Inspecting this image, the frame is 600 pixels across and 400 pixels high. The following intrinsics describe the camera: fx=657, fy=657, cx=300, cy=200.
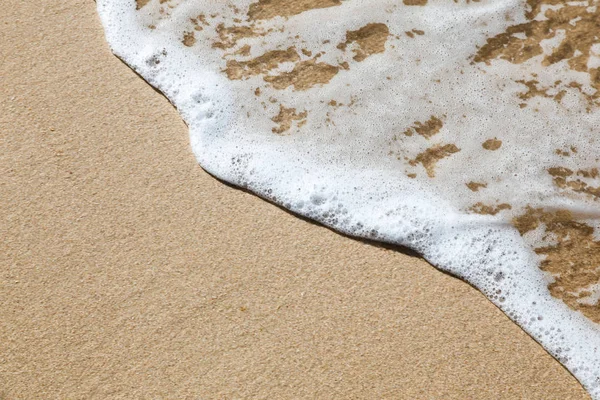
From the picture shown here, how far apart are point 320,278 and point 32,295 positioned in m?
0.88

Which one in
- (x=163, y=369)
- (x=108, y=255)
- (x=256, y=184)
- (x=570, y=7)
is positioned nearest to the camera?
(x=163, y=369)

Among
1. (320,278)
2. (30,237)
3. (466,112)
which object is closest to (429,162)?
(466,112)

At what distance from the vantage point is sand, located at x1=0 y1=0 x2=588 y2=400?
1.91 m

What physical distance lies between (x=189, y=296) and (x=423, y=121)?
1.04 meters

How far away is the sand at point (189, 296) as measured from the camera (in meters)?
1.91

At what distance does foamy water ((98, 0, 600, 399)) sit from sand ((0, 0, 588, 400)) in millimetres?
103

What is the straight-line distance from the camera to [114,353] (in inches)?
76.2

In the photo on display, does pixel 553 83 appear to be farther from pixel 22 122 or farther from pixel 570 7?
pixel 22 122

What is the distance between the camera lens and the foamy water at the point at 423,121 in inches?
83.0

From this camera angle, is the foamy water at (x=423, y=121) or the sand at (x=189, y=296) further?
the foamy water at (x=423, y=121)

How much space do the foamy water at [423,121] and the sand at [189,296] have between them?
103 millimetres

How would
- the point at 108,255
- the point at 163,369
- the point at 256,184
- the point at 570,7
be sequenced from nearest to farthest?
the point at 163,369 → the point at 108,255 → the point at 256,184 → the point at 570,7

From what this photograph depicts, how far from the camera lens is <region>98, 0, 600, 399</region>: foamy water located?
6.91ft

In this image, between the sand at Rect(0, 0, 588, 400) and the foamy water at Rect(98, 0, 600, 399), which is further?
the foamy water at Rect(98, 0, 600, 399)
